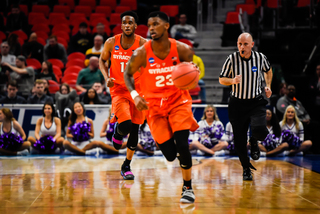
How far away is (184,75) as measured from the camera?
406 centimetres

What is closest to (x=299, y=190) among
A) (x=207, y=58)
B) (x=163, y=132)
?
(x=163, y=132)

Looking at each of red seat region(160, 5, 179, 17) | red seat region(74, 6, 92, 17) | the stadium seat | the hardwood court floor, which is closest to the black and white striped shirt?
the hardwood court floor

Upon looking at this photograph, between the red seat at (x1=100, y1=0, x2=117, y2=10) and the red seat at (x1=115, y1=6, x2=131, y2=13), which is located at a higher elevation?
the red seat at (x1=100, y1=0, x2=117, y2=10)

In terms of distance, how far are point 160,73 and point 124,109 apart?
1.41 meters

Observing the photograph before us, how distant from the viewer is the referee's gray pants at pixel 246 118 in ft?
18.0

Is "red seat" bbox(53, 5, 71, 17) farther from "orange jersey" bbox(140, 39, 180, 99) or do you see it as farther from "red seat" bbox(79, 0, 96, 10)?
"orange jersey" bbox(140, 39, 180, 99)

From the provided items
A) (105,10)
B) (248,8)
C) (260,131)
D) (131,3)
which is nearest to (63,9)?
(105,10)

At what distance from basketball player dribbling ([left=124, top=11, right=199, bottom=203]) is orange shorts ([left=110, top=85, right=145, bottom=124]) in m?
1.19

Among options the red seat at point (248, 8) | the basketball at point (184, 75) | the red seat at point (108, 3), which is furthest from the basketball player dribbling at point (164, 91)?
the red seat at point (108, 3)

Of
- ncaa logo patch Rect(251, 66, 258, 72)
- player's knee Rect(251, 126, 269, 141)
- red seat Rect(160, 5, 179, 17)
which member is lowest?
player's knee Rect(251, 126, 269, 141)

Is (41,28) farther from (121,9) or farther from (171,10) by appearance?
(171,10)

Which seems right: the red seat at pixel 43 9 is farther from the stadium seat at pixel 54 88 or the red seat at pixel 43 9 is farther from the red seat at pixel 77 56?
the stadium seat at pixel 54 88

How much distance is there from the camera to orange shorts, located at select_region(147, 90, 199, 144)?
14.1ft

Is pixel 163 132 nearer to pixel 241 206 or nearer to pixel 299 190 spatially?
pixel 241 206
